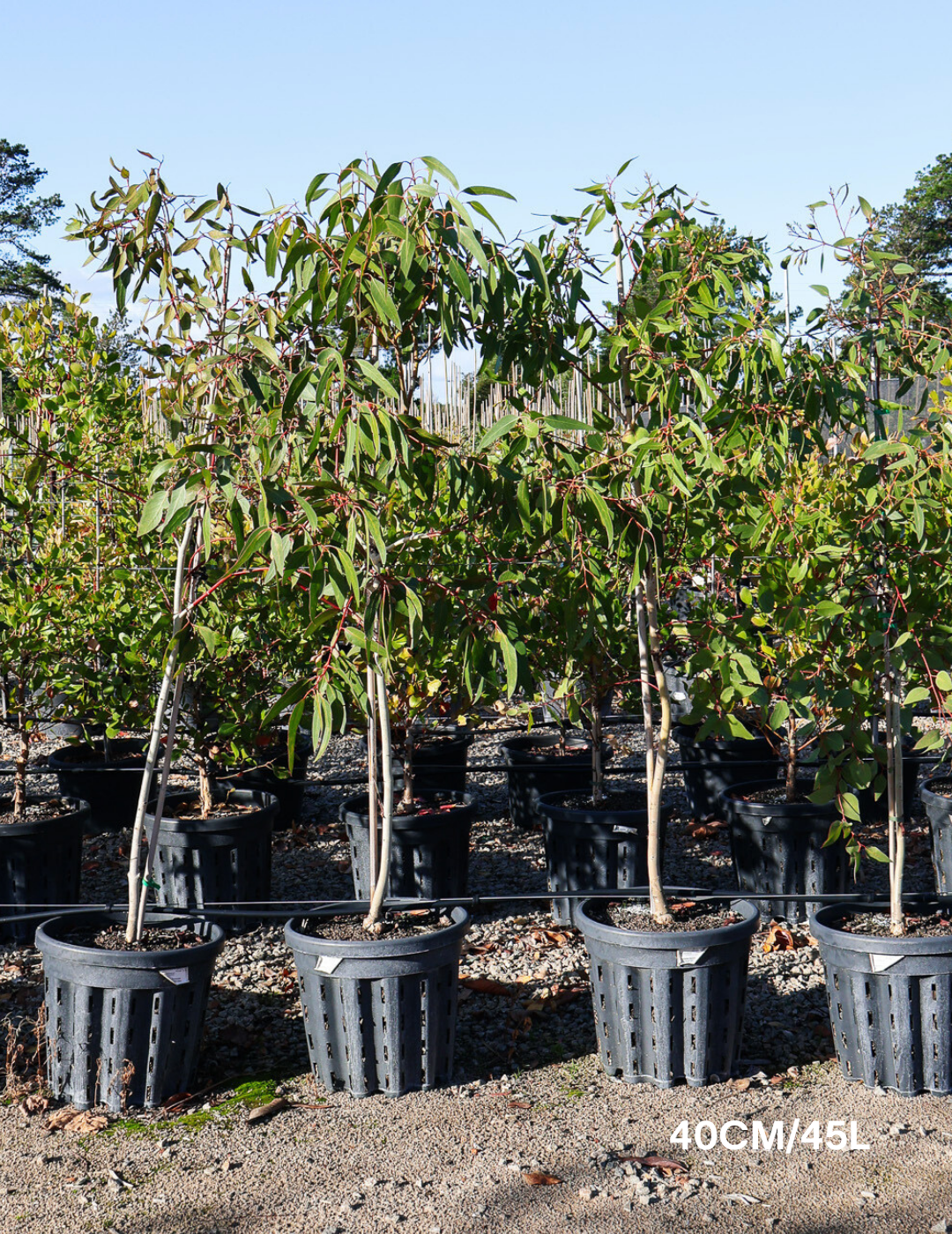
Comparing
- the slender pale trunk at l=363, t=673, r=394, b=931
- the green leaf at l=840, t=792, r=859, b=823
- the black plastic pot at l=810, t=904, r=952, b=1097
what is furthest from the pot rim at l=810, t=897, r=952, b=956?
the slender pale trunk at l=363, t=673, r=394, b=931

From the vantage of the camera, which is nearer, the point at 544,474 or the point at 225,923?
the point at 544,474

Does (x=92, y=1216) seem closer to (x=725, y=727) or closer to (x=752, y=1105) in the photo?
(x=752, y=1105)

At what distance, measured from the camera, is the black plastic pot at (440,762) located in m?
5.37

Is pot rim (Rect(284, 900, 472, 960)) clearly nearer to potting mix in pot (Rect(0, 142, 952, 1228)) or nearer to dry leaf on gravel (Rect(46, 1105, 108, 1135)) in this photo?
potting mix in pot (Rect(0, 142, 952, 1228))

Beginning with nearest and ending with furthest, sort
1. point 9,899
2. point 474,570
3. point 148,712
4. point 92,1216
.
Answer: point 92,1216, point 474,570, point 9,899, point 148,712

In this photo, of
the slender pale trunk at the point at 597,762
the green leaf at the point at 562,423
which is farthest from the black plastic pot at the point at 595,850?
the green leaf at the point at 562,423

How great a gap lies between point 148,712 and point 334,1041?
6.42ft

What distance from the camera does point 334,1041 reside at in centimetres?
261

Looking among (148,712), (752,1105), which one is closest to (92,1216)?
(752,1105)

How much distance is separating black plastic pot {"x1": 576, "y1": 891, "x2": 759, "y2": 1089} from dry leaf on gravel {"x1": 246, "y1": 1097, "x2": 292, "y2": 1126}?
82 centimetres

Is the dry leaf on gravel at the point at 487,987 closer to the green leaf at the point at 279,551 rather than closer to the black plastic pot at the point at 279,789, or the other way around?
the green leaf at the point at 279,551

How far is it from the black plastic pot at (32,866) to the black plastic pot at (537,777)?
6.29 ft

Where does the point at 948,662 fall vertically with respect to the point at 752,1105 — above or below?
above

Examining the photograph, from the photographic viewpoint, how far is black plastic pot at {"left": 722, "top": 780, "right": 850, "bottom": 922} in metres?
3.88
